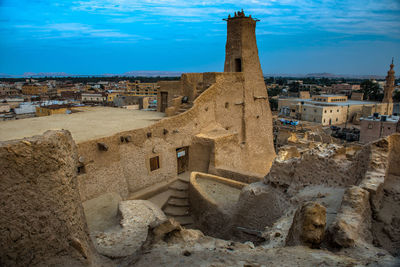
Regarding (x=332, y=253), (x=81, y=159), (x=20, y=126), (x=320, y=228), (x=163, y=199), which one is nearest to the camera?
(x=332, y=253)

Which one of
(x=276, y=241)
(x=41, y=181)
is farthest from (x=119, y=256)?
(x=276, y=241)

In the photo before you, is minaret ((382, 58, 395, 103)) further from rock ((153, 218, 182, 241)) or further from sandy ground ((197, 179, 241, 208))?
rock ((153, 218, 182, 241))

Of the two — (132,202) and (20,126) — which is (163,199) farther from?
(20,126)

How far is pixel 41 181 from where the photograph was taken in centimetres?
383

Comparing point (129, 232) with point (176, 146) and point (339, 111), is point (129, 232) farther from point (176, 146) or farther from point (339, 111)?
point (339, 111)

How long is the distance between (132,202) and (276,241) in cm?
426

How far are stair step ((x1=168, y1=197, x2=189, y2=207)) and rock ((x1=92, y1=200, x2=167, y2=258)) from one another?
235 centimetres

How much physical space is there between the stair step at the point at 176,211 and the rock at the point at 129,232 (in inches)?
78.3

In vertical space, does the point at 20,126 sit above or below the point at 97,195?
above

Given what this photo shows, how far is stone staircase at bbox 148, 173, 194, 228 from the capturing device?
10.1 meters

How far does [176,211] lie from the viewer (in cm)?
1035

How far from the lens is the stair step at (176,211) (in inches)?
402

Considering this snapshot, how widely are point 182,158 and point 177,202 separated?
2530 mm

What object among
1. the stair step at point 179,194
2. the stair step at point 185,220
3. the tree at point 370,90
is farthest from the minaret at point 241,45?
the tree at point 370,90
